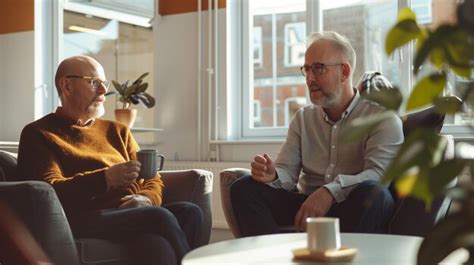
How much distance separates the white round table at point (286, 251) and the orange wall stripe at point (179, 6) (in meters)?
3.05

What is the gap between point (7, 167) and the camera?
2.75 meters

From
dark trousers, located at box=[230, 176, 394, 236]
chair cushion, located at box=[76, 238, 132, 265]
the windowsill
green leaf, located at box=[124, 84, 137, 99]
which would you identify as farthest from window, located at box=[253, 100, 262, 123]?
chair cushion, located at box=[76, 238, 132, 265]

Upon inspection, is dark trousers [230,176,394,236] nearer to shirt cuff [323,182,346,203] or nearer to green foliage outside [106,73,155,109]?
shirt cuff [323,182,346,203]

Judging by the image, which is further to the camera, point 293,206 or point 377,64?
point 377,64

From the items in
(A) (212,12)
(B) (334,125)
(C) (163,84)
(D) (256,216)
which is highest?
(A) (212,12)

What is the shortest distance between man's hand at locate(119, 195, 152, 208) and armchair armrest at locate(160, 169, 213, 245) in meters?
0.24

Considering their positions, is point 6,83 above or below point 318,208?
above

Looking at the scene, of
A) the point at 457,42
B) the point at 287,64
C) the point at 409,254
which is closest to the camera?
the point at 457,42

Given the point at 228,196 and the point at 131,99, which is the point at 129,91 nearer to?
the point at 131,99

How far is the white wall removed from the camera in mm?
5215

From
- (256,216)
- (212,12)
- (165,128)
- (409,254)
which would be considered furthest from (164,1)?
(409,254)

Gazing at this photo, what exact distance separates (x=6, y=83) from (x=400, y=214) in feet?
12.5

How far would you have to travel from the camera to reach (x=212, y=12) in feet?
15.6

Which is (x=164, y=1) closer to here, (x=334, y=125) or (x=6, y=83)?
(x=6, y=83)
